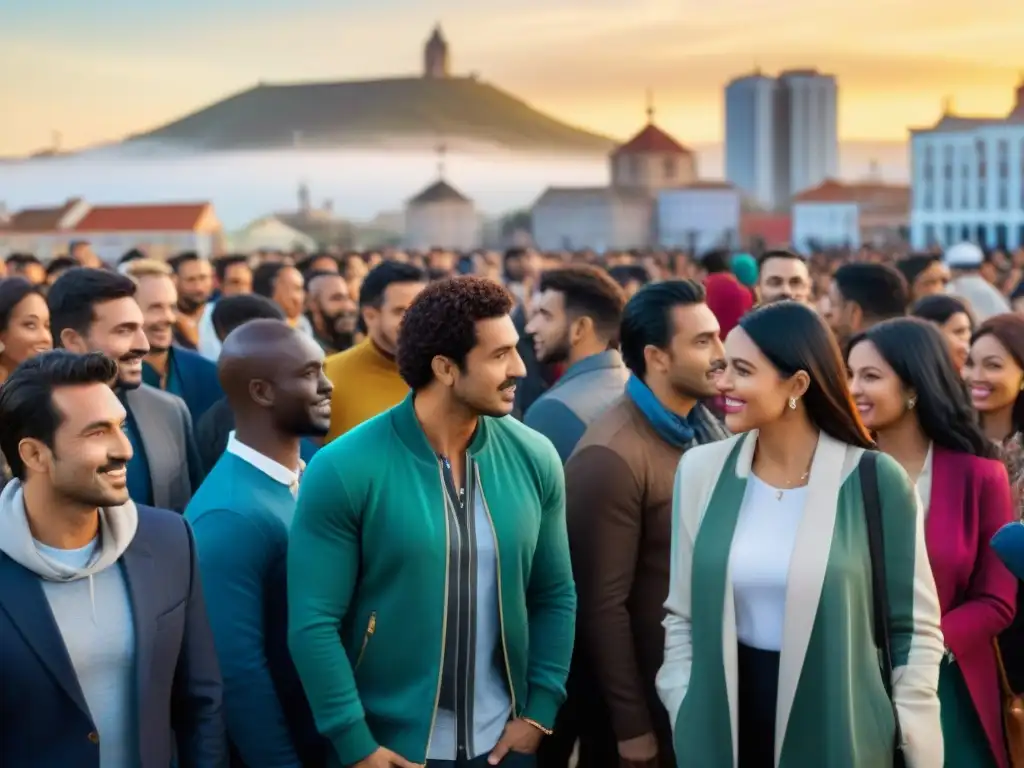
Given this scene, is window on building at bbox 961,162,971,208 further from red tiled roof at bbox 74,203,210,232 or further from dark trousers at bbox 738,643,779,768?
dark trousers at bbox 738,643,779,768

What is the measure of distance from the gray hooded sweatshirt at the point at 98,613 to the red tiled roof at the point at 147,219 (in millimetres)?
82676

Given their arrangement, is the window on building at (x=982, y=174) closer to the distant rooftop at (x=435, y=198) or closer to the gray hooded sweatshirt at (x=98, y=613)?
the distant rooftop at (x=435, y=198)

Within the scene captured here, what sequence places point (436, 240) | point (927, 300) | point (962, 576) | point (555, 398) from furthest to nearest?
1. point (436, 240)
2. point (927, 300)
3. point (555, 398)
4. point (962, 576)

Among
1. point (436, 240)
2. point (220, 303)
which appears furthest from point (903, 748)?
point (436, 240)

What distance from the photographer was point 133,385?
5152 millimetres

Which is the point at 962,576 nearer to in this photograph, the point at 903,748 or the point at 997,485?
the point at 997,485

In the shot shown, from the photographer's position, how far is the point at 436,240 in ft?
347

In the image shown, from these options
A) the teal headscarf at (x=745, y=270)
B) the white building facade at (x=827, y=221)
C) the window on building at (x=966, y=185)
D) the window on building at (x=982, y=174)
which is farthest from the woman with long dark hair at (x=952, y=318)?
the white building facade at (x=827, y=221)

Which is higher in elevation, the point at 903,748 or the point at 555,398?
the point at 555,398

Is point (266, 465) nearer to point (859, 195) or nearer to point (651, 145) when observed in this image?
point (859, 195)

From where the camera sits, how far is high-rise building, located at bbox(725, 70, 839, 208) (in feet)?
501

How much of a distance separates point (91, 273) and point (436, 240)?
101 m

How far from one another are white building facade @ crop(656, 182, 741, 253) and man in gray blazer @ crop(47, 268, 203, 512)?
312ft

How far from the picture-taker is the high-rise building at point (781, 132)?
153m
